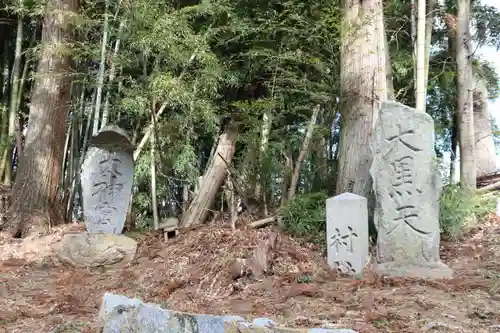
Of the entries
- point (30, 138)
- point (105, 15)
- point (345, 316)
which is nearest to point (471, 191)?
point (345, 316)

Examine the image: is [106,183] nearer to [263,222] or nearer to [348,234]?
[263,222]

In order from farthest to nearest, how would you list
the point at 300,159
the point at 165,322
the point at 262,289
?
the point at 300,159 → the point at 262,289 → the point at 165,322

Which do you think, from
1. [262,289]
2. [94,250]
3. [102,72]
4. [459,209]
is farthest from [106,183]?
[459,209]

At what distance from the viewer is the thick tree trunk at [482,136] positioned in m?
7.14

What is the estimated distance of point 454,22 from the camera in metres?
6.49

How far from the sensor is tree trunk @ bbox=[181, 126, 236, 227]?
21.8 feet

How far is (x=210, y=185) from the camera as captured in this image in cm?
682

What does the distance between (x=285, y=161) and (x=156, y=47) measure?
2.13 m

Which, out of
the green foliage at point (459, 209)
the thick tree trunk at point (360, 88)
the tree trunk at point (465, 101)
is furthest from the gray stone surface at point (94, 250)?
the tree trunk at point (465, 101)

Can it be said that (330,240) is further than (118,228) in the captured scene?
No

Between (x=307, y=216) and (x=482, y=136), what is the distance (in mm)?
3653

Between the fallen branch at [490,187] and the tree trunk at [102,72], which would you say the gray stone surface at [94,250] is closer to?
the tree trunk at [102,72]

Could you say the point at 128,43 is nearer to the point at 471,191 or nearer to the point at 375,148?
the point at 375,148

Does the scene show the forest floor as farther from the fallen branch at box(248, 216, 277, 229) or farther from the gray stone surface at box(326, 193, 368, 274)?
the fallen branch at box(248, 216, 277, 229)
